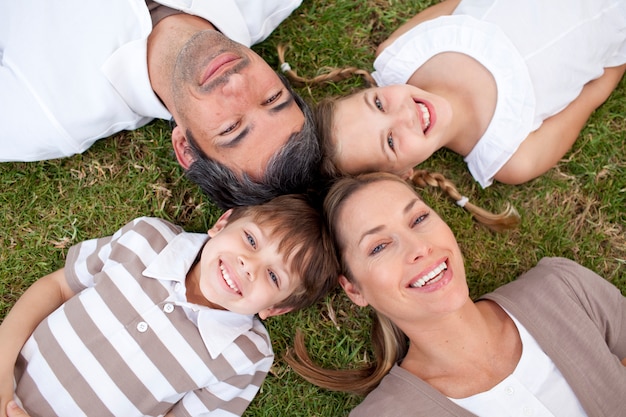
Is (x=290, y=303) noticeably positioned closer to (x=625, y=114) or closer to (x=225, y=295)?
(x=225, y=295)

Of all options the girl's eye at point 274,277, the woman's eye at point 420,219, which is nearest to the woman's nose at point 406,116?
the woman's eye at point 420,219

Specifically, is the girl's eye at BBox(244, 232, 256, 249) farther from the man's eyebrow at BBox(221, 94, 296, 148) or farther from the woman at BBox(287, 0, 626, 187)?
the woman at BBox(287, 0, 626, 187)

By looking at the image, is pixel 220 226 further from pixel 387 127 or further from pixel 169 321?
pixel 387 127

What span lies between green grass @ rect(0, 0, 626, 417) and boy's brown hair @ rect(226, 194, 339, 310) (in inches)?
20.0

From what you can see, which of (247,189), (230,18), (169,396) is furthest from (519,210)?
(169,396)

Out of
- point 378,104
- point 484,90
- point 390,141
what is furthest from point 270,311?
point 484,90

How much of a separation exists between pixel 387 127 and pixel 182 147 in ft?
3.28

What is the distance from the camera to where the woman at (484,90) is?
8.68 feet

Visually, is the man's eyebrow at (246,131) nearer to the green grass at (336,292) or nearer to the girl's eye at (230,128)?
the girl's eye at (230,128)

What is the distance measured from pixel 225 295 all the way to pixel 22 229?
1.40 m

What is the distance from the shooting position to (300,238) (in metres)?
2.51

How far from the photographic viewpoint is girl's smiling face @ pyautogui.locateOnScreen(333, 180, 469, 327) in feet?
7.63

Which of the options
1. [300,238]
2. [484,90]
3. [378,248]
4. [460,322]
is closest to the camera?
[378,248]

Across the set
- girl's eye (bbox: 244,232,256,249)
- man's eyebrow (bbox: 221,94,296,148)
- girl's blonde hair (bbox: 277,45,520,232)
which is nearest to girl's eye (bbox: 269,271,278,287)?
girl's eye (bbox: 244,232,256,249)
